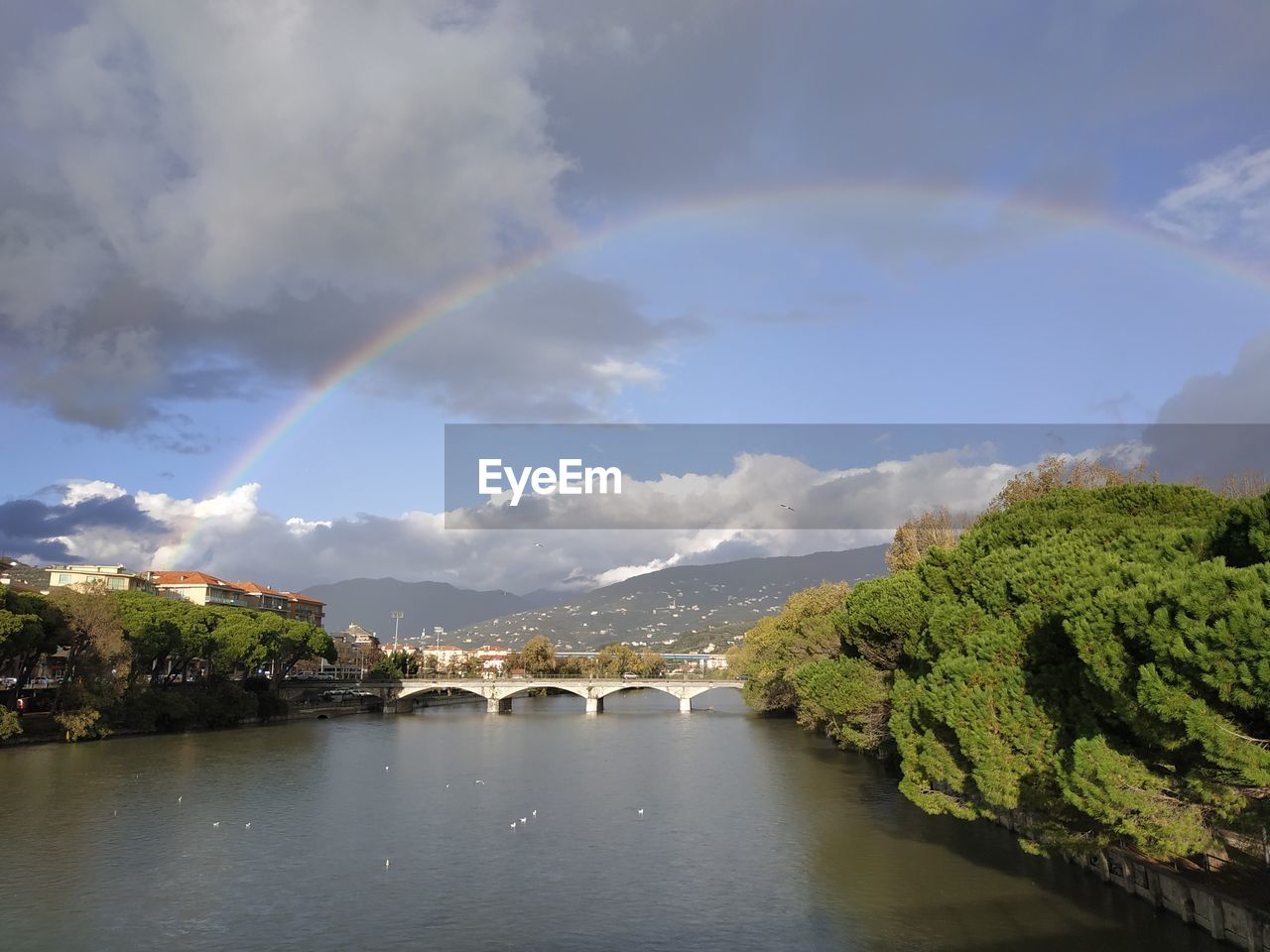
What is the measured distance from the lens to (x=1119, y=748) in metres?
16.2

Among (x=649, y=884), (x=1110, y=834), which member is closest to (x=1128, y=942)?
(x=1110, y=834)

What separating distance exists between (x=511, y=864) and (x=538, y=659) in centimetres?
9003

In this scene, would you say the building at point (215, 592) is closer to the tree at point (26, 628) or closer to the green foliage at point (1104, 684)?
the tree at point (26, 628)

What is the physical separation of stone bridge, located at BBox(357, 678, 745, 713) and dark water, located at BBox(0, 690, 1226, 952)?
1732 inches

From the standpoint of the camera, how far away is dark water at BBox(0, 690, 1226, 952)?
1972 cm

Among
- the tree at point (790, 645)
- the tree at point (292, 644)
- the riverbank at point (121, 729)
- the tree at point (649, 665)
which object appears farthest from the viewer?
the tree at point (649, 665)

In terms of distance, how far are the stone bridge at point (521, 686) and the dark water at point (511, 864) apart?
44.0 metres

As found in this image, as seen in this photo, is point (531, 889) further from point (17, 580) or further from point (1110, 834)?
point (17, 580)

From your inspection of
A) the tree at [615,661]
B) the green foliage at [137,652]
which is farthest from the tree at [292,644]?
the tree at [615,661]

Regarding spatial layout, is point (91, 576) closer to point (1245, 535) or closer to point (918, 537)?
point (918, 537)

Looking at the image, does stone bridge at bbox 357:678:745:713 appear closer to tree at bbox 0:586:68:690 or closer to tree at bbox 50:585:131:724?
tree at bbox 50:585:131:724

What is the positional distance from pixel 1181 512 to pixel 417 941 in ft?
79.3

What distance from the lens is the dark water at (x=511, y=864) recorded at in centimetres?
1972

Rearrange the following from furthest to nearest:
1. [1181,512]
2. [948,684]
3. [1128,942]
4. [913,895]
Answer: [1181,512], [913,895], [948,684], [1128,942]
